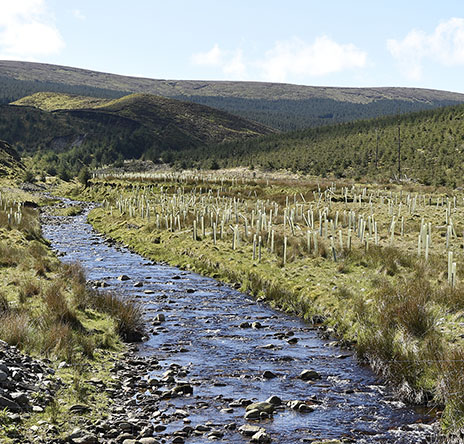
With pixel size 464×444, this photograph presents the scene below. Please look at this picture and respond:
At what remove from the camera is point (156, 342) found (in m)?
16.0

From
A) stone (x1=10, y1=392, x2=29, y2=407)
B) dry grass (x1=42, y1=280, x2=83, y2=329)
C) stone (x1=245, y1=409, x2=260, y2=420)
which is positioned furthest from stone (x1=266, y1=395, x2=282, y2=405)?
dry grass (x1=42, y1=280, x2=83, y2=329)

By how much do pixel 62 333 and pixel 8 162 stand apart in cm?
9776

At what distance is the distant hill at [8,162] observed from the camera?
93.3 meters

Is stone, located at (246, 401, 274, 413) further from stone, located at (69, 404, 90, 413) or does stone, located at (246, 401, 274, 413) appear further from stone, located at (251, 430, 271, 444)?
stone, located at (69, 404, 90, 413)

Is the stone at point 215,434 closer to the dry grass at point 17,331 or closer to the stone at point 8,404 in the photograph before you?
the stone at point 8,404

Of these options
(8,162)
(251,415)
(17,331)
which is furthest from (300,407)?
(8,162)

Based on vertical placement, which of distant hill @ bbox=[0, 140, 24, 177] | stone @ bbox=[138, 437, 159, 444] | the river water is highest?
distant hill @ bbox=[0, 140, 24, 177]

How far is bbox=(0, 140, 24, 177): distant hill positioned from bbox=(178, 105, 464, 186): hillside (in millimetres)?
37929

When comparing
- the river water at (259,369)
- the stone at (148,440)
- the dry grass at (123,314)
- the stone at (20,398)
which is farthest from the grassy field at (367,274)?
the stone at (20,398)

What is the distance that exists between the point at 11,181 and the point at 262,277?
72642mm

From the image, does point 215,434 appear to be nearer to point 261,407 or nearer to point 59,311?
point 261,407

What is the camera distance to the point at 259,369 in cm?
1378

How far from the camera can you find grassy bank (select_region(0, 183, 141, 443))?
9.62 meters

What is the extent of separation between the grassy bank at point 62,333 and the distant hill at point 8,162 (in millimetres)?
76729
